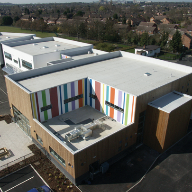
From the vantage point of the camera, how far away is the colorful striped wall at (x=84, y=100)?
71.3 ft

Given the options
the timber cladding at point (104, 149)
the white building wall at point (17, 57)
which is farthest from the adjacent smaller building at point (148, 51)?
the timber cladding at point (104, 149)

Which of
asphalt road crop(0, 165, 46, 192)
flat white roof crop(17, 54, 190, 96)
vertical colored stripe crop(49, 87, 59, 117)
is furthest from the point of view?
flat white roof crop(17, 54, 190, 96)

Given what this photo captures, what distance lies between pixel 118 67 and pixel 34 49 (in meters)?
19.8

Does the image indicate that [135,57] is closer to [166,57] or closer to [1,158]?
[1,158]

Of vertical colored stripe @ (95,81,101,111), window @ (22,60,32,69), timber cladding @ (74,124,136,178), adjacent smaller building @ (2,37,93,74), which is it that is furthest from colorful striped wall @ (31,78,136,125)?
window @ (22,60,32,69)

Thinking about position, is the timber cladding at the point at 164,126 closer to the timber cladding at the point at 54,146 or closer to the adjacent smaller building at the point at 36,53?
the timber cladding at the point at 54,146

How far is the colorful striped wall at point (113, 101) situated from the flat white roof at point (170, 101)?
9.08ft

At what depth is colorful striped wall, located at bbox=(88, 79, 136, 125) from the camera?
21406 millimetres

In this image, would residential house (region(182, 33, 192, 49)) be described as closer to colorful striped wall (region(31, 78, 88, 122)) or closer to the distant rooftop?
the distant rooftop

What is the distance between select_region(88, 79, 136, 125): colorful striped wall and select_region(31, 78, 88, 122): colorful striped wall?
123cm

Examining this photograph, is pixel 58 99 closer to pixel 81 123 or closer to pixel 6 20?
pixel 81 123

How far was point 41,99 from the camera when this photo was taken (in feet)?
72.7

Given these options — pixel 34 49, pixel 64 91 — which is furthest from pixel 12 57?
pixel 64 91

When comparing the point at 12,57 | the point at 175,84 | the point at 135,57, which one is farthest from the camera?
the point at 12,57
